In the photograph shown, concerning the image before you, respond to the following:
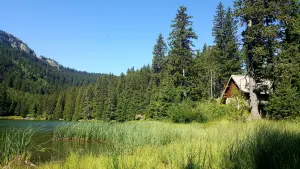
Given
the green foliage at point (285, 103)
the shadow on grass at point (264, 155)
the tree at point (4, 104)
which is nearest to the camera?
the shadow on grass at point (264, 155)

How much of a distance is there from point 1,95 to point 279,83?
103 metres

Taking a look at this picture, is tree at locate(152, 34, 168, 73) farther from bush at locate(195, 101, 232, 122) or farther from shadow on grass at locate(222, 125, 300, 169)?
shadow on grass at locate(222, 125, 300, 169)

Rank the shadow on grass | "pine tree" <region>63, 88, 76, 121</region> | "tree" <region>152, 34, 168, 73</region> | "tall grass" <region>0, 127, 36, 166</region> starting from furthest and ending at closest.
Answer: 1. "pine tree" <region>63, 88, 76, 121</region>
2. "tree" <region>152, 34, 168, 73</region>
3. "tall grass" <region>0, 127, 36, 166</region>
4. the shadow on grass

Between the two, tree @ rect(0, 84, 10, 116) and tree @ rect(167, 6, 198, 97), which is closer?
tree @ rect(167, 6, 198, 97)

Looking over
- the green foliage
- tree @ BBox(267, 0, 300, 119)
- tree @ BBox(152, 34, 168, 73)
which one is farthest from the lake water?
tree @ BBox(152, 34, 168, 73)

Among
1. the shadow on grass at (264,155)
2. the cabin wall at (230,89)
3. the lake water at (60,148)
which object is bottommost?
the lake water at (60,148)

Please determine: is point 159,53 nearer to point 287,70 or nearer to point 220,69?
point 220,69

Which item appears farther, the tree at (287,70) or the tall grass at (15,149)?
the tree at (287,70)

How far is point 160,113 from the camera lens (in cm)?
3177

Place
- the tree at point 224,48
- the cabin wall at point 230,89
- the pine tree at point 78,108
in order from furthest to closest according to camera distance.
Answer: the pine tree at point 78,108 → the tree at point 224,48 → the cabin wall at point 230,89

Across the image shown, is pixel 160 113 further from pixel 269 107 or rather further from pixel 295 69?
pixel 295 69

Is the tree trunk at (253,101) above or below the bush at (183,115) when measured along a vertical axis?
above

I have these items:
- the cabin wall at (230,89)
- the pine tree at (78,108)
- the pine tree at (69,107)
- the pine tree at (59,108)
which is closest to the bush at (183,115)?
the cabin wall at (230,89)

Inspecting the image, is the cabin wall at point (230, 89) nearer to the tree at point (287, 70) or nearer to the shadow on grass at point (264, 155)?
the tree at point (287, 70)
